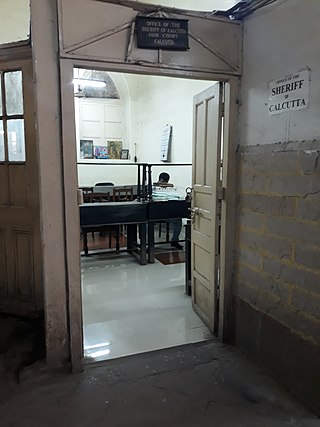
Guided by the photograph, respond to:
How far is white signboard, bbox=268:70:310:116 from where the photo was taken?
1872 millimetres

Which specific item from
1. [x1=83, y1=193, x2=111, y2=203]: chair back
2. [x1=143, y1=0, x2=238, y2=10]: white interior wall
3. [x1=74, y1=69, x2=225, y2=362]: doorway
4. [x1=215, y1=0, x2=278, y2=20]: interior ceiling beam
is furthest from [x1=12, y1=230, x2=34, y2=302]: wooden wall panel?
[x1=143, y1=0, x2=238, y2=10]: white interior wall

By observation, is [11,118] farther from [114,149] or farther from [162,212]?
[114,149]

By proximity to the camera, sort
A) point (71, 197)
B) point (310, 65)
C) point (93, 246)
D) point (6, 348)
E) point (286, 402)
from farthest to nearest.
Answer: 1. point (93, 246)
2. point (6, 348)
3. point (71, 197)
4. point (286, 402)
5. point (310, 65)

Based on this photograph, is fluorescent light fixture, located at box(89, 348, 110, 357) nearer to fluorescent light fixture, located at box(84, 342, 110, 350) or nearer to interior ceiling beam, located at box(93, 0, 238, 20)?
fluorescent light fixture, located at box(84, 342, 110, 350)

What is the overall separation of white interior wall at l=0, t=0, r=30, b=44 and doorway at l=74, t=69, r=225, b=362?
1720mm

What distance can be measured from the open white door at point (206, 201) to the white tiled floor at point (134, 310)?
0.26 meters

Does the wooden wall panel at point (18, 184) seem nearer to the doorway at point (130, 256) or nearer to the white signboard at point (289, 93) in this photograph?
the doorway at point (130, 256)

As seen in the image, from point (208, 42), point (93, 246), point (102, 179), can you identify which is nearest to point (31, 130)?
point (208, 42)

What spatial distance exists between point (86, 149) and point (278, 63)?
651cm

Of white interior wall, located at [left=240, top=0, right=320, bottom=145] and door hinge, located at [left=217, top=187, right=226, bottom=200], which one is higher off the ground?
white interior wall, located at [left=240, top=0, right=320, bottom=145]

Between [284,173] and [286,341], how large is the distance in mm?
1018

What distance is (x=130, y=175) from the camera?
8.41m

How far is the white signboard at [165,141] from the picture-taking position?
6.80m

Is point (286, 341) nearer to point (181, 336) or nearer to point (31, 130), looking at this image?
point (181, 336)
